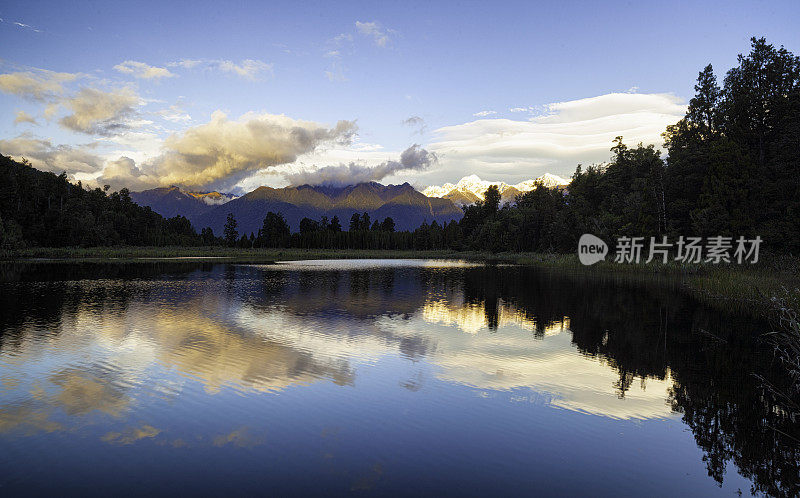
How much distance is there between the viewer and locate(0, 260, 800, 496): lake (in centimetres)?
855

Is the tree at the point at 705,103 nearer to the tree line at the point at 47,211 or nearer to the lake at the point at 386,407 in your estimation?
the lake at the point at 386,407

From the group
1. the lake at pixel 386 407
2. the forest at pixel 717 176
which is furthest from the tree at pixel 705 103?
the lake at pixel 386 407

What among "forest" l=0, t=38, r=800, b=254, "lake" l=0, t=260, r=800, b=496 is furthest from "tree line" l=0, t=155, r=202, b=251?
"lake" l=0, t=260, r=800, b=496

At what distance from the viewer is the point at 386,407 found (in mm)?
12281

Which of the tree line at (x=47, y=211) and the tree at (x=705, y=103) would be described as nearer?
the tree at (x=705, y=103)

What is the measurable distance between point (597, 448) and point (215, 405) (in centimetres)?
959

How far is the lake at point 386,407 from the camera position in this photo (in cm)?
855

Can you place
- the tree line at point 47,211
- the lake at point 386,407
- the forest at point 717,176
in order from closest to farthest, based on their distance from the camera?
the lake at point 386,407 < the forest at point 717,176 < the tree line at point 47,211

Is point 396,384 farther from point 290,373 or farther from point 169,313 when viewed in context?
point 169,313

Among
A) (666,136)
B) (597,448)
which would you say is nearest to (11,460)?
(597,448)

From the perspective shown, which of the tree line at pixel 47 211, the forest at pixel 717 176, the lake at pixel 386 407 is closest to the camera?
the lake at pixel 386 407

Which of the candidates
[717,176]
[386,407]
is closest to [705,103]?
[717,176]

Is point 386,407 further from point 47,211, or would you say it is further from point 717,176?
point 47,211

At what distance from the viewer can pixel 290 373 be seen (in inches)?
600
